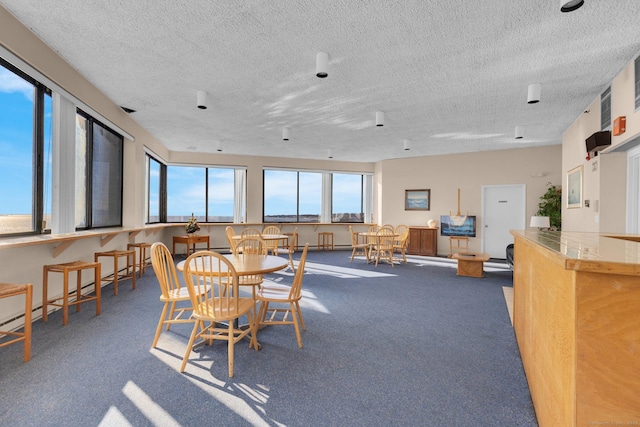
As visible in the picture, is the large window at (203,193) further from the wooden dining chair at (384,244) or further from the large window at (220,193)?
the wooden dining chair at (384,244)

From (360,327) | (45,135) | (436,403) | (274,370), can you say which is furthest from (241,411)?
(45,135)

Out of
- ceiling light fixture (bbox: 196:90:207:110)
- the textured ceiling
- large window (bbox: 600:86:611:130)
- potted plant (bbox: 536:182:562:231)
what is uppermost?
the textured ceiling

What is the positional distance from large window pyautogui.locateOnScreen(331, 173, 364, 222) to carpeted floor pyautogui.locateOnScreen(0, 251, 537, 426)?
21.0ft

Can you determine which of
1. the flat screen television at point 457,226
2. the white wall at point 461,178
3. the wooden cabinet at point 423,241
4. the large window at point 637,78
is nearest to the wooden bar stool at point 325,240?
the white wall at point 461,178

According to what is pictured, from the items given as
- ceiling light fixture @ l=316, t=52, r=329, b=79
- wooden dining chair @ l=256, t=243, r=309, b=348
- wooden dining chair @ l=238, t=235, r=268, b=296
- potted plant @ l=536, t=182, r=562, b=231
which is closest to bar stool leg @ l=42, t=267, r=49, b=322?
wooden dining chair @ l=238, t=235, r=268, b=296

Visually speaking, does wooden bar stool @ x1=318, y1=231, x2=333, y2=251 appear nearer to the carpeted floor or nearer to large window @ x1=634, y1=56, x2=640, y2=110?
the carpeted floor

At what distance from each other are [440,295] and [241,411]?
11.3ft

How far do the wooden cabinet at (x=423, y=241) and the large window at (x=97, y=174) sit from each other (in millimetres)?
6809

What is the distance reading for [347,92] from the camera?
4273 mm

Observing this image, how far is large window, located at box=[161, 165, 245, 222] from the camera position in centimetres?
873

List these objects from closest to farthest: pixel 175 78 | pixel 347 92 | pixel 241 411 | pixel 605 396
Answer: pixel 605 396
pixel 241 411
pixel 175 78
pixel 347 92

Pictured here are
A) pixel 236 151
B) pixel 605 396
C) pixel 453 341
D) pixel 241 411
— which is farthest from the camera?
pixel 236 151

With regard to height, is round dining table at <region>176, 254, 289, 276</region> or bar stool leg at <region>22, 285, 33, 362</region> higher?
round dining table at <region>176, 254, 289, 276</region>

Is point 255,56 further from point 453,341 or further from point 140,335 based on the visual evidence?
point 453,341
